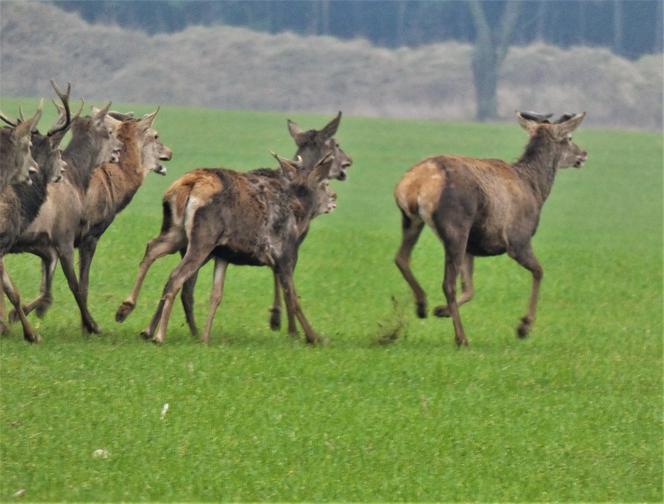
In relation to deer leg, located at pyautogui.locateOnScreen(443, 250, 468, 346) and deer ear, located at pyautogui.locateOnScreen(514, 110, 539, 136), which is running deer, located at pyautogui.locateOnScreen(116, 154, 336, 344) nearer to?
deer leg, located at pyautogui.locateOnScreen(443, 250, 468, 346)

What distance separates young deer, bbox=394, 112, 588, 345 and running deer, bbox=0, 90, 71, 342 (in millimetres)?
3277

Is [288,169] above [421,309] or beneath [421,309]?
above

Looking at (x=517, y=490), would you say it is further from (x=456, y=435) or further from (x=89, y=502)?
(x=89, y=502)

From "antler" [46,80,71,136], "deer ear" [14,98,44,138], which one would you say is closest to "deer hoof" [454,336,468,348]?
"antler" [46,80,71,136]

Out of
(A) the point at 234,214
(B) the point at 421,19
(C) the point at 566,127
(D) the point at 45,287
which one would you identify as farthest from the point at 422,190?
(B) the point at 421,19

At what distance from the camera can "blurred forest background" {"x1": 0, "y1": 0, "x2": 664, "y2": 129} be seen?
56.2m

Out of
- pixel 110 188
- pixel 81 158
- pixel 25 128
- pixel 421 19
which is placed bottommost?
pixel 421 19

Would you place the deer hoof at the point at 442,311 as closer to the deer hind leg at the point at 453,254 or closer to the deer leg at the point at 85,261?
the deer hind leg at the point at 453,254

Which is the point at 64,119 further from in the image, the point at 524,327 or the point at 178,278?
the point at 524,327

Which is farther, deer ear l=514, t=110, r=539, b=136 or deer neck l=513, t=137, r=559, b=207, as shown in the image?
deer ear l=514, t=110, r=539, b=136

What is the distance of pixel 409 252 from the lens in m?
17.2

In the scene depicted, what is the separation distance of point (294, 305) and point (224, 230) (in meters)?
1.04

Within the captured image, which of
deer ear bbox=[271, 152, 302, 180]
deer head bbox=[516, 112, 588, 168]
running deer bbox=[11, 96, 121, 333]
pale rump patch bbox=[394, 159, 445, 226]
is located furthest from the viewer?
deer head bbox=[516, 112, 588, 168]

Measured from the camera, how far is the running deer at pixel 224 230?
49.8ft
